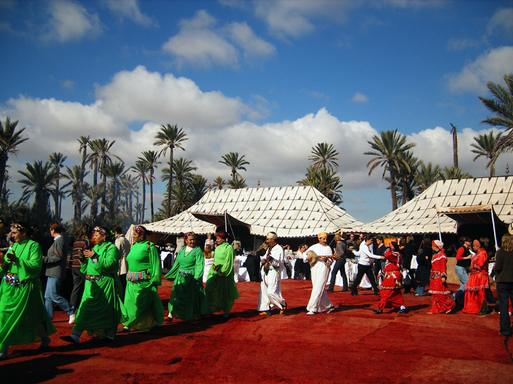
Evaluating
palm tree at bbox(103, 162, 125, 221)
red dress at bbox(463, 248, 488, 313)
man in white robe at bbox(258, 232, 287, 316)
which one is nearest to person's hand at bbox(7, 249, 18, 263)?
man in white robe at bbox(258, 232, 287, 316)

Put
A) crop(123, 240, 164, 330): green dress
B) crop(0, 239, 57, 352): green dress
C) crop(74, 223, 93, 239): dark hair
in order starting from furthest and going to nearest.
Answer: crop(74, 223, 93, 239): dark hair, crop(123, 240, 164, 330): green dress, crop(0, 239, 57, 352): green dress

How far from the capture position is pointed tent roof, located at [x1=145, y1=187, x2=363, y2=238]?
67.6 ft

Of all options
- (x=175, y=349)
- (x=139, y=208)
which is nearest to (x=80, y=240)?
(x=175, y=349)

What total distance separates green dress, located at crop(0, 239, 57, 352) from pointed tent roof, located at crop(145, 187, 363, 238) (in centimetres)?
1388

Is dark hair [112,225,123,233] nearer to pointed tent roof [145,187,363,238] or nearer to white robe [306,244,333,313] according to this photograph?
white robe [306,244,333,313]

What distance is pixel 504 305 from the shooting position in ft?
20.7

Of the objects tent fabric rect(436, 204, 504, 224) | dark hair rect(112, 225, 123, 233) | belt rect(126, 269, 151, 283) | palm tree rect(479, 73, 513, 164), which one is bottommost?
belt rect(126, 269, 151, 283)

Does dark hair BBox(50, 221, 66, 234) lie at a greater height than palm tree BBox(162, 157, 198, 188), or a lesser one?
lesser

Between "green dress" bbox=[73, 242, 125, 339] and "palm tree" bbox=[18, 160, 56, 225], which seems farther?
"palm tree" bbox=[18, 160, 56, 225]

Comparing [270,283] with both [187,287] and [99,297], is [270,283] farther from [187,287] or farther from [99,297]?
[99,297]

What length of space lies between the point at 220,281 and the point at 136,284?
2085mm

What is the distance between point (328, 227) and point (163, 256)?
27.3ft

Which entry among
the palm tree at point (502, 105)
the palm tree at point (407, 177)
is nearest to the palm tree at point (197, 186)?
the palm tree at point (407, 177)

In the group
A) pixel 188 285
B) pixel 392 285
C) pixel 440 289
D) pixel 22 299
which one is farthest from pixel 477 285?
pixel 22 299
